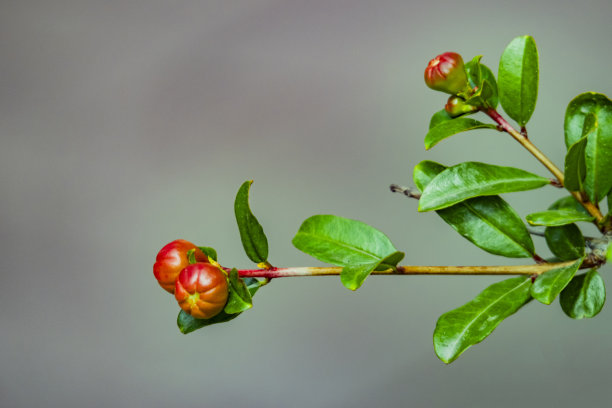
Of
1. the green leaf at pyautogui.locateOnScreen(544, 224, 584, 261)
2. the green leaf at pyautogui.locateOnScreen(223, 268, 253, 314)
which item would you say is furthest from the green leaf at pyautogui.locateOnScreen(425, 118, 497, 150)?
the green leaf at pyautogui.locateOnScreen(223, 268, 253, 314)

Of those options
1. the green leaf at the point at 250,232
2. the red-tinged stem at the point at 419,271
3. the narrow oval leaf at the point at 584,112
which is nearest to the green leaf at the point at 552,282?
the red-tinged stem at the point at 419,271

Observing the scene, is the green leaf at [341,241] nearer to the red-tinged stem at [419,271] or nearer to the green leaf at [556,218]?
the red-tinged stem at [419,271]

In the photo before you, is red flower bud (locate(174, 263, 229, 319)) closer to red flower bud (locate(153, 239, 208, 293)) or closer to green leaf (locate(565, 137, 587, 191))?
red flower bud (locate(153, 239, 208, 293))

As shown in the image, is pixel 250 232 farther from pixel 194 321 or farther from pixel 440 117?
pixel 440 117

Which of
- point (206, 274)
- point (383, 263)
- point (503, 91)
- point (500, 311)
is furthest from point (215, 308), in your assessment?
point (503, 91)

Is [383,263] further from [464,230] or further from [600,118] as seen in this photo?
[600,118]

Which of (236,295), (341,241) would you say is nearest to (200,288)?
(236,295)
